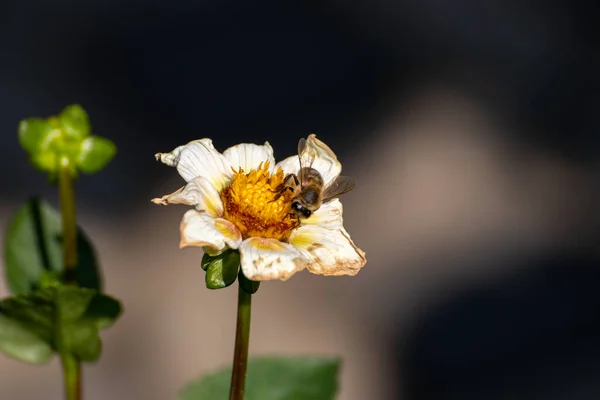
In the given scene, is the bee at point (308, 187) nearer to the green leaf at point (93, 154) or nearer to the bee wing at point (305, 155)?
the bee wing at point (305, 155)

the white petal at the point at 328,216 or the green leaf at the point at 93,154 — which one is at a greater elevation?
the green leaf at the point at 93,154

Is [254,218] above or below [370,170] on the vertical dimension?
below

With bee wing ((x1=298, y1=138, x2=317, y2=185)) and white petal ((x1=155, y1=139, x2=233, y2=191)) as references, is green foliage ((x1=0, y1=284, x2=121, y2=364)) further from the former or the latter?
bee wing ((x1=298, y1=138, x2=317, y2=185))

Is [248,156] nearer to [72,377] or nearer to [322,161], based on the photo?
[322,161]

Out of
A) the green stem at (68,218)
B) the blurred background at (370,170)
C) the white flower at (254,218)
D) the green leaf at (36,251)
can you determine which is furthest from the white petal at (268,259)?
the blurred background at (370,170)

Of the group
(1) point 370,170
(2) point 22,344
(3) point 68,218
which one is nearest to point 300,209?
(3) point 68,218

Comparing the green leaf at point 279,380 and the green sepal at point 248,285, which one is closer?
the green sepal at point 248,285

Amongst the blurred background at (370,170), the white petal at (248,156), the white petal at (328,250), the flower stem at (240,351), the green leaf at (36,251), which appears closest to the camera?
the flower stem at (240,351)
